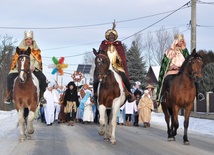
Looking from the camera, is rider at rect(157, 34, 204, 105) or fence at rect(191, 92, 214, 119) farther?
fence at rect(191, 92, 214, 119)

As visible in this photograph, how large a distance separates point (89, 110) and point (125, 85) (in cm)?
1261

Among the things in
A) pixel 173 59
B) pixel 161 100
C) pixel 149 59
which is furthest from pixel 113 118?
pixel 149 59

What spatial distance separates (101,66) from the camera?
40.5 ft

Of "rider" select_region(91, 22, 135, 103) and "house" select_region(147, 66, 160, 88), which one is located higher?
"house" select_region(147, 66, 160, 88)

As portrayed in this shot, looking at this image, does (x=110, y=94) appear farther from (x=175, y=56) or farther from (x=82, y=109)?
(x=82, y=109)

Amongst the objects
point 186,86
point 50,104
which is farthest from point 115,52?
point 50,104

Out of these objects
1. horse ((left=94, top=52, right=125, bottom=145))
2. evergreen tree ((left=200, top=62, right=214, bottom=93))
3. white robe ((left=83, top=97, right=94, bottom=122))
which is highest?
evergreen tree ((left=200, top=62, right=214, bottom=93))

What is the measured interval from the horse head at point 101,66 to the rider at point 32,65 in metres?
2.55

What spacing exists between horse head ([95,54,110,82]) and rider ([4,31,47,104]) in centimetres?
255

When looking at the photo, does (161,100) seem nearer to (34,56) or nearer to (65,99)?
(34,56)

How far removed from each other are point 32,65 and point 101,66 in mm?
2958

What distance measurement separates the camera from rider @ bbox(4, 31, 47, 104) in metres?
14.1

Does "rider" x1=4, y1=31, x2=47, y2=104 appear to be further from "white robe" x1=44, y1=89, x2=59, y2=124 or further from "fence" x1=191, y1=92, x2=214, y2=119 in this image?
"fence" x1=191, y1=92, x2=214, y2=119

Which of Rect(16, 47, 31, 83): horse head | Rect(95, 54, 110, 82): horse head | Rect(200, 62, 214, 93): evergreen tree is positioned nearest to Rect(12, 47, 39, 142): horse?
Rect(16, 47, 31, 83): horse head
